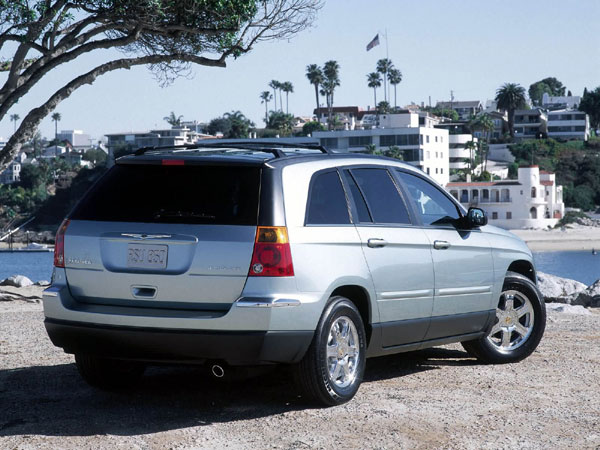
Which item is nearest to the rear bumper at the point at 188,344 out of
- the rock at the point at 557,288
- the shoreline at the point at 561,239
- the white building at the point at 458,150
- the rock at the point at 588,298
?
the rock at the point at 588,298

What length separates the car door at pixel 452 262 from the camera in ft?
26.5

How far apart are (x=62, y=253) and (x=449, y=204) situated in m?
3.31

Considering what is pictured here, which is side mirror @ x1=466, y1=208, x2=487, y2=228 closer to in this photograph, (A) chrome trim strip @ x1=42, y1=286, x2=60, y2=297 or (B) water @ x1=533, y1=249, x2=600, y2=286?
(A) chrome trim strip @ x1=42, y1=286, x2=60, y2=297

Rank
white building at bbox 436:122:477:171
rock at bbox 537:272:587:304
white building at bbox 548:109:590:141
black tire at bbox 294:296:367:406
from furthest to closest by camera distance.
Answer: white building at bbox 548:109:590:141, white building at bbox 436:122:477:171, rock at bbox 537:272:587:304, black tire at bbox 294:296:367:406

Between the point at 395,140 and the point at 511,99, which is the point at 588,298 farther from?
the point at 511,99

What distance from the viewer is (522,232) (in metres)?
125

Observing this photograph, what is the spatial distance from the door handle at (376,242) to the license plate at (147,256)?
153 cm

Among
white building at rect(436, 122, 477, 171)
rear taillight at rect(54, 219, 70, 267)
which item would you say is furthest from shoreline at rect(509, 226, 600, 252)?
rear taillight at rect(54, 219, 70, 267)

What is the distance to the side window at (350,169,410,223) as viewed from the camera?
759cm

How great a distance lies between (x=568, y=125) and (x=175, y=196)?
192 metres

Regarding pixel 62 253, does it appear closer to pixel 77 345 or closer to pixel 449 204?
pixel 77 345

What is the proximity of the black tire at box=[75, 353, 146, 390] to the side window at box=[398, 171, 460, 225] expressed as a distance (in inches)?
99.7

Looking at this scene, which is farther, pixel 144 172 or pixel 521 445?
pixel 144 172

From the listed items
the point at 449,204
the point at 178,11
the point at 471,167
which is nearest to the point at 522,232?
the point at 471,167
